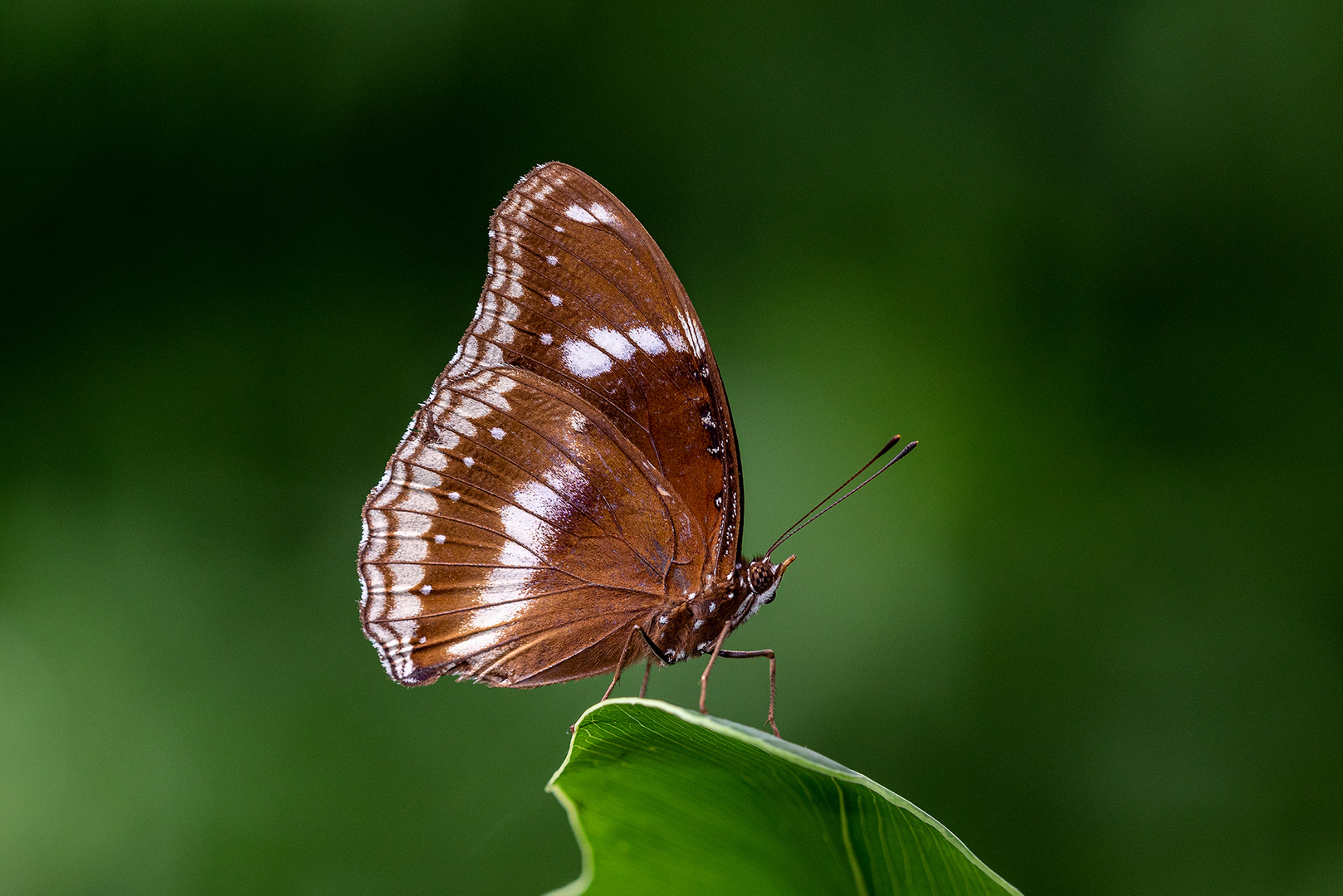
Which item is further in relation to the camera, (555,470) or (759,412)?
(759,412)

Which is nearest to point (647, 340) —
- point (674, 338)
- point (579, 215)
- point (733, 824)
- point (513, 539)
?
point (674, 338)

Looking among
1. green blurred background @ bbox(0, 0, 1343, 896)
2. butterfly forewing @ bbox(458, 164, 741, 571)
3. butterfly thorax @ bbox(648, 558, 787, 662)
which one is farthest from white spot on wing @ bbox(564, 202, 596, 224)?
green blurred background @ bbox(0, 0, 1343, 896)

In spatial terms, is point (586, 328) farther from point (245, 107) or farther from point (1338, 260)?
point (1338, 260)

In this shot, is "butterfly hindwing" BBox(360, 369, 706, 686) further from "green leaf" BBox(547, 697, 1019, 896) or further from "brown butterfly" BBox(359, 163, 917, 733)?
"green leaf" BBox(547, 697, 1019, 896)

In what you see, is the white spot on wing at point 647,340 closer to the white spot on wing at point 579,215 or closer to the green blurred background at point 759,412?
the white spot on wing at point 579,215

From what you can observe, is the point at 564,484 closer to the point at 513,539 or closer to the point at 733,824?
the point at 513,539

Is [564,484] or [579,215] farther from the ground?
[579,215]
